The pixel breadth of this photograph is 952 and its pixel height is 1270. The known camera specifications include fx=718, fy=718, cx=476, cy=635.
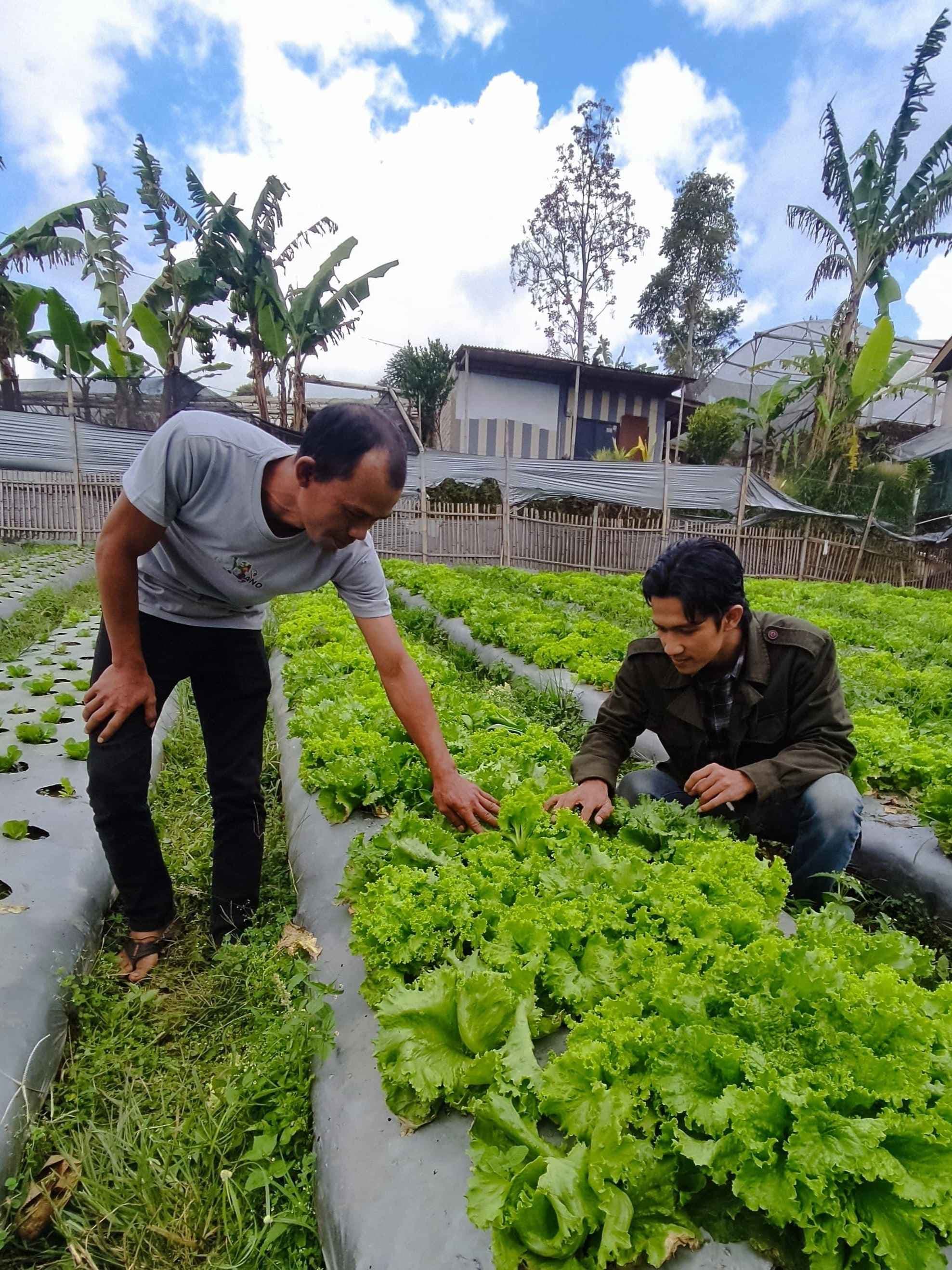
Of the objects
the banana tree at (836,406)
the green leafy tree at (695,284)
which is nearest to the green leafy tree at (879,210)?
the banana tree at (836,406)

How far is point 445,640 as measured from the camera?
8430 mm

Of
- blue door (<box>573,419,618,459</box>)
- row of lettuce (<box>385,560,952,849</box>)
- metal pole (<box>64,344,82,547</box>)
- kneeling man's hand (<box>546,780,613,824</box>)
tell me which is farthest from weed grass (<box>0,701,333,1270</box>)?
blue door (<box>573,419,618,459</box>)

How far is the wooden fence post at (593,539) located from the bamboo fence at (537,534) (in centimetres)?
2

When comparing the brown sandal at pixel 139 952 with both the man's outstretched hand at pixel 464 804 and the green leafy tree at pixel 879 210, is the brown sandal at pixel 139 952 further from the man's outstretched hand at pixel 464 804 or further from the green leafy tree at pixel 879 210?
the green leafy tree at pixel 879 210

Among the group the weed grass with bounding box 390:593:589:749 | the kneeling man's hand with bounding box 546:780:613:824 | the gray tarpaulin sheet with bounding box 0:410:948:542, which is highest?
the gray tarpaulin sheet with bounding box 0:410:948:542

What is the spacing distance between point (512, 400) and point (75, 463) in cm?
1267

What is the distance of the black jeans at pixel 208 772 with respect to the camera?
2.53 m

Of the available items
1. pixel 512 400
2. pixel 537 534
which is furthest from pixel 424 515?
pixel 512 400

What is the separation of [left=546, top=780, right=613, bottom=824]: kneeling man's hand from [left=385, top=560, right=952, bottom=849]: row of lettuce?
1657mm

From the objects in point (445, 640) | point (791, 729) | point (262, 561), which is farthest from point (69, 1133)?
point (445, 640)

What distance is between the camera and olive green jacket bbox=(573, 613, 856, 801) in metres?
2.93

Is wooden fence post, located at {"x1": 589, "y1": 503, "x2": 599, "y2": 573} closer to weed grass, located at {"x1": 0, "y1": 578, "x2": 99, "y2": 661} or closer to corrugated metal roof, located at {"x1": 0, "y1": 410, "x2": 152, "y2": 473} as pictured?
corrugated metal roof, located at {"x1": 0, "y1": 410, "x2": 152, "y2": 473}

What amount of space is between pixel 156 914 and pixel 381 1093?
1383 millimetres

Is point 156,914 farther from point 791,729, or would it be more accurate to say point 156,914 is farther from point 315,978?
point 791,729
